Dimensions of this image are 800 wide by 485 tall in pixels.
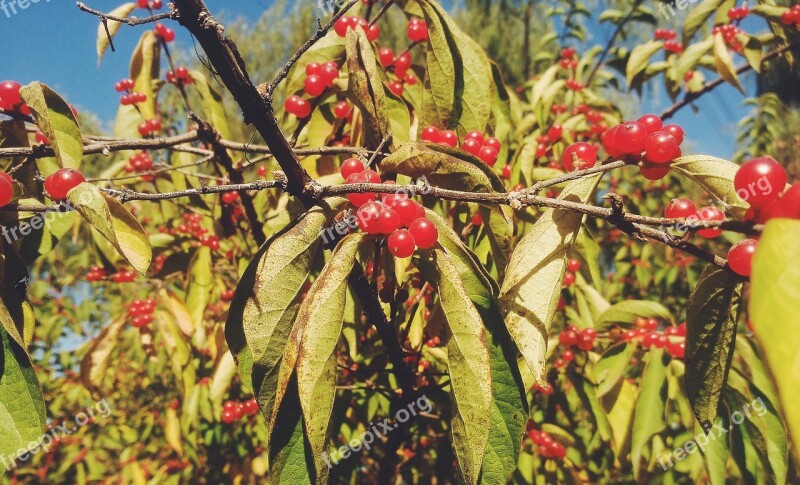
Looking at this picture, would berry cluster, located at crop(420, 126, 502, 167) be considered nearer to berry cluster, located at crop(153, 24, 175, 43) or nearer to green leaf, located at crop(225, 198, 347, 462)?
green leaf, located at crop(225, 198, 347, 462)

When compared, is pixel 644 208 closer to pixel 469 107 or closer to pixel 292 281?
pixel 469 107

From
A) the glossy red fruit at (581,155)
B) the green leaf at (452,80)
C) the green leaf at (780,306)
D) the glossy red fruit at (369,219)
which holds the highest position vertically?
the green leaf at (452,80)

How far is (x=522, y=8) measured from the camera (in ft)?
21.5

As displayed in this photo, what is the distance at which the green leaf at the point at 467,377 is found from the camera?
2.46ft

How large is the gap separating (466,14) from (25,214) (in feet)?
24.5

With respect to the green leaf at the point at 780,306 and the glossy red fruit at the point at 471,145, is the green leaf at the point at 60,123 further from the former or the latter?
the green leaf at the point at 780,306

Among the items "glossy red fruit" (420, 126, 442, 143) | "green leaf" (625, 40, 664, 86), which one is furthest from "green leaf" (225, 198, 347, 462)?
"green leaf" (625, 40, 664, 86)

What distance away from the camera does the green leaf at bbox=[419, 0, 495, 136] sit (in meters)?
1.25

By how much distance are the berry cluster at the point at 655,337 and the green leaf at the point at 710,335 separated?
3.02 ft

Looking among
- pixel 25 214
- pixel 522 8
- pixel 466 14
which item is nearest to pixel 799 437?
pixel 25 214

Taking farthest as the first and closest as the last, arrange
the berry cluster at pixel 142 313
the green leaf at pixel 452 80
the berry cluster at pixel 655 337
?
the berry cluster at pixel 142 313 < the berry cluster at pixel 655 337 < the green leaf at pixel 452 80

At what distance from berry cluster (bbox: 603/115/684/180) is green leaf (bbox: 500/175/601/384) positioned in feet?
0.24

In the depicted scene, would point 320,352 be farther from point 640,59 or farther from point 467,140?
point 640,59

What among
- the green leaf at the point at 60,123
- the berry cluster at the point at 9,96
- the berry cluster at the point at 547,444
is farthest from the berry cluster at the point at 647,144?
the berry cluster at the point at 547,444
